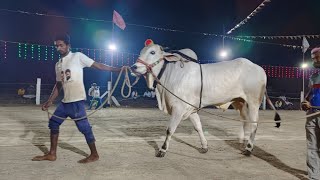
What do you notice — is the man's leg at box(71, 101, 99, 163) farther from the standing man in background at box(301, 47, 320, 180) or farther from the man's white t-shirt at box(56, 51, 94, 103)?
the standing man in background at box(301, 47, 320, 180)

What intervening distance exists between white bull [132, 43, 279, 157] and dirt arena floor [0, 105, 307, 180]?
45cm

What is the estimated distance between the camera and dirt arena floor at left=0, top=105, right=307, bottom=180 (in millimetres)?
4992

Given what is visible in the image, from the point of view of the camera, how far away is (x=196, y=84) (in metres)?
6.50

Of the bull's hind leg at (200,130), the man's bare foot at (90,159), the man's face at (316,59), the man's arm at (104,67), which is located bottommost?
the man's bare foot at (90,159)

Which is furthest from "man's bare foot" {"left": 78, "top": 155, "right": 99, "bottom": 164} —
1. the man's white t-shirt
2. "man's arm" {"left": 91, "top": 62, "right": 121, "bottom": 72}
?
"man's arm" {"left": 91, "top": 62, "right": 121, "bottom": 72}

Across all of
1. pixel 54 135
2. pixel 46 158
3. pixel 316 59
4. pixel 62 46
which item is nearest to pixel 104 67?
pixel 62 46

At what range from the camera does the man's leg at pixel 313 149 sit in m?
4.60

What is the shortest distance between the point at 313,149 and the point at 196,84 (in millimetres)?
2364

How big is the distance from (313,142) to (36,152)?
13.7 feet

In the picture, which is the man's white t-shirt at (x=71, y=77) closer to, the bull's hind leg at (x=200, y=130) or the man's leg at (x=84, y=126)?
the man's leg at (x=84, y=126)

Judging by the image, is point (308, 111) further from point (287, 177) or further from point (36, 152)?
point (36, 152)

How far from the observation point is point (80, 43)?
37.2 meters

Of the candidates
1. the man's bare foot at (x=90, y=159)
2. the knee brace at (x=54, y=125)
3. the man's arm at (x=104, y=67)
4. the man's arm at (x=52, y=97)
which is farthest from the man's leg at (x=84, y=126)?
the man's arm at (x=104, y=67)

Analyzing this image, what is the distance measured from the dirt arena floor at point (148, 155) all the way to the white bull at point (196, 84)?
0.45 meters
